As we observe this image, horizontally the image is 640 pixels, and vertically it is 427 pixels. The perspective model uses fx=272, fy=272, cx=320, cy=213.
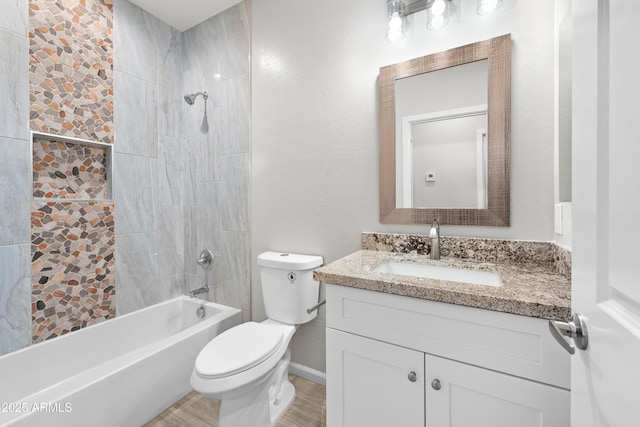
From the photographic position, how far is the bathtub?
1.17 meters

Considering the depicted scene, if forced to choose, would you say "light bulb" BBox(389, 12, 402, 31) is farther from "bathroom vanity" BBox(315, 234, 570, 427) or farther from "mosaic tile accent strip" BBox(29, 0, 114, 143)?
"mosaic tile accent strip" BBox(29, 0, 114, 143)

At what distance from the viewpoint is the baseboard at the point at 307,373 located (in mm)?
1734

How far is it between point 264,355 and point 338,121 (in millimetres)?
1311

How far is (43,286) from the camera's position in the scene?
5.10 feet

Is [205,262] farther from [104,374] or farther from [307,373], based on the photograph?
[307,373]

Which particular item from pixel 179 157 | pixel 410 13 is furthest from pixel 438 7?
pixel 179 157

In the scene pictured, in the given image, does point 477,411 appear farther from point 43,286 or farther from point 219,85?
point 219,85

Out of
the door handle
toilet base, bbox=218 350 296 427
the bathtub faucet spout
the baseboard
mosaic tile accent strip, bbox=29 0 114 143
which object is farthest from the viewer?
the bathtub faucet spout

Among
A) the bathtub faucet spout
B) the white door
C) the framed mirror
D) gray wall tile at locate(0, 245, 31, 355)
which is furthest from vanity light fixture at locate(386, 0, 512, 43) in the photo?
gray wall tile at locate(0, 245, 31, 355)

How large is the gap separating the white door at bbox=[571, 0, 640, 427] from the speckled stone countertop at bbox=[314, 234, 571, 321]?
0.22 meters

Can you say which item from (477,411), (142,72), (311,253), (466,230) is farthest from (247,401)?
(142,72)

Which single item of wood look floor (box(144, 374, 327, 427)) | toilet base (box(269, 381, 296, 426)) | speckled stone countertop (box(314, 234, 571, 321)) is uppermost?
speckled stone countertop (box(314, 234, 571, 321))

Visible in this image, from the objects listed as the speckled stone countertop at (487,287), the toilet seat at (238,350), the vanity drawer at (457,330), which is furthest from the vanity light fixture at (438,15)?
the toilet seat at (238,350)

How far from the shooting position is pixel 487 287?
0.86 meters
